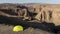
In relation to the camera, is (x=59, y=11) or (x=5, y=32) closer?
(x=5, y=32)

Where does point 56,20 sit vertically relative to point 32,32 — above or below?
below

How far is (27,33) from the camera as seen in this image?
8.59 metres

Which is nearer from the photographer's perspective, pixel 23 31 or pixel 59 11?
pixel 23 31

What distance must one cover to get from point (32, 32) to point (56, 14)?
995cm

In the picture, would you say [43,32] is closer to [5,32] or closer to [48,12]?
[5,32]

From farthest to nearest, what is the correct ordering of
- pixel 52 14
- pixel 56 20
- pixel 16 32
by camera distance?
pixel 52 14 → pixel 56 20 → pixel 16 32

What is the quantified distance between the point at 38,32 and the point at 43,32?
0.72 ft

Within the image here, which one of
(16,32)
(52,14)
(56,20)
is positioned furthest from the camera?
(52,14)

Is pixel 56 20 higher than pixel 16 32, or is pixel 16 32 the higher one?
pixel 16 32

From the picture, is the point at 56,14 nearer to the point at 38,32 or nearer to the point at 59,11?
the point at 59,11

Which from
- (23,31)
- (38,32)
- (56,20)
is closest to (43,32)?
(38,32)

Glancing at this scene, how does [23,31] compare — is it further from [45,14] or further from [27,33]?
[45,14]

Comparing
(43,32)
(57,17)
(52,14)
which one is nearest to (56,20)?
(57,17)

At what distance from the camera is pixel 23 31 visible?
8828 mm
